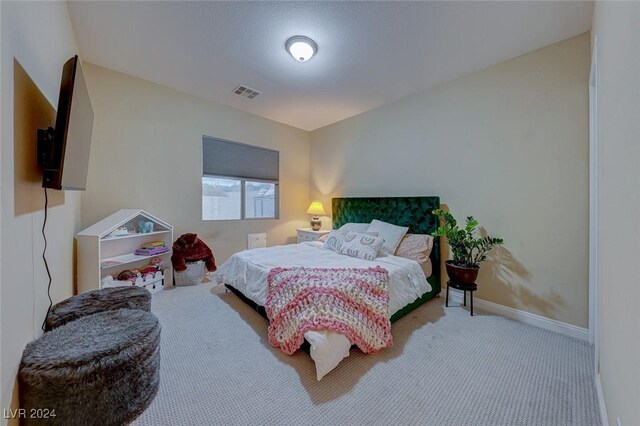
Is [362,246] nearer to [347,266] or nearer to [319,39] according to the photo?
[347,266]

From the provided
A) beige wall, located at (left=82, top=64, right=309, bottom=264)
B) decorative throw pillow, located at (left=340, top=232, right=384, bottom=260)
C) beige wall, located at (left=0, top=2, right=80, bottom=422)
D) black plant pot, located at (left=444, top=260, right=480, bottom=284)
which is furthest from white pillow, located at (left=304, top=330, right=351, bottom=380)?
beige wall, located at (left=82, top=64, right=309, bottom=264)

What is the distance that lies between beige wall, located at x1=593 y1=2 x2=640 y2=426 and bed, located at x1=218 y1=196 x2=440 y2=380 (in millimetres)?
1255

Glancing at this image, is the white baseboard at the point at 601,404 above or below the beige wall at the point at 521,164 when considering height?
below

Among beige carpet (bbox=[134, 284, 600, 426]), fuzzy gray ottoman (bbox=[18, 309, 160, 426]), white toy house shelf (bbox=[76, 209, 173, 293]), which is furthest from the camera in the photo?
white toy house shelf (bbox=[76, 209, 173, 293])

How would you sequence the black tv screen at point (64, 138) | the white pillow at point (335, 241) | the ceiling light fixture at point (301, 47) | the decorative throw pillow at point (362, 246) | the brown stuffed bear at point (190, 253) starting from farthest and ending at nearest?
the brown stuffed bear at point (190, 253) → the white pillow at point (335, 241) → the decorative throw pillow at point (362, 246) → the ceiling light fixture at point (301, 47) → the black tv screen at point (64, 138)

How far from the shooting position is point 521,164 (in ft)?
7.86

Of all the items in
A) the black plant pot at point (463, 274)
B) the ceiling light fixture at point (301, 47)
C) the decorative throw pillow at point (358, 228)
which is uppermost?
the ceiling light fixture at point (301, 47)

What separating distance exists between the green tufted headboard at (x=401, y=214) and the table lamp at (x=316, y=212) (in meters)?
0.40

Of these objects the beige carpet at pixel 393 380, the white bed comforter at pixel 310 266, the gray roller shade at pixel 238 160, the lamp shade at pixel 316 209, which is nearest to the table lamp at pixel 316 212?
the lamp shade at pixel 316 209

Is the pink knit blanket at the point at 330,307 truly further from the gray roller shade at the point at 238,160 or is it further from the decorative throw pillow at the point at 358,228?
the gray roller shade at the point at 238,160

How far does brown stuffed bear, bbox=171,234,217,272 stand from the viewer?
3223 millimetres

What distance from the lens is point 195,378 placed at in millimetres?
1590

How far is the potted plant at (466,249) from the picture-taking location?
241cm

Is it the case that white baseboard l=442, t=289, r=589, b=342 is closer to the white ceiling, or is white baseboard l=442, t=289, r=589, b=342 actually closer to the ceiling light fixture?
the white ceiling
